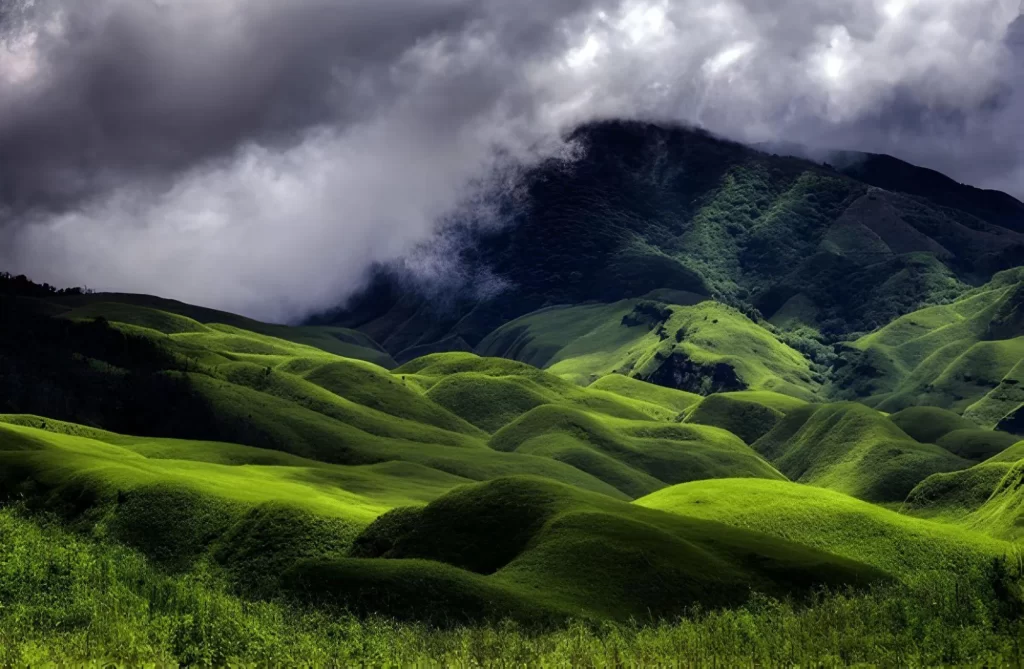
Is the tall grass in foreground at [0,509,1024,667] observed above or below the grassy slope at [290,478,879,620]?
above

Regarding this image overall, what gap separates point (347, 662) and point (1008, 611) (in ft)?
158

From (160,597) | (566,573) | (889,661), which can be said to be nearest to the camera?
(889,661)

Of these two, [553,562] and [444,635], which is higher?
[444,635]

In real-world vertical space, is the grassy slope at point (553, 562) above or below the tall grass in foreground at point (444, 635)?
below

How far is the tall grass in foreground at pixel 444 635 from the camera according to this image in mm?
67688

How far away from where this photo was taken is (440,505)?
170 metres

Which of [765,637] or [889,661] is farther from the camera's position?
[765,637]

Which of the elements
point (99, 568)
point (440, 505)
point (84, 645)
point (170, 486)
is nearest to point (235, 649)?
point (84, 645)

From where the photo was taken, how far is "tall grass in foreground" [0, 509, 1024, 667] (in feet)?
222

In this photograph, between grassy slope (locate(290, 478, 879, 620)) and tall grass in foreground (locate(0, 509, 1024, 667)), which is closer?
tall grass in foreground (locate(0, 509, 1024, 667))

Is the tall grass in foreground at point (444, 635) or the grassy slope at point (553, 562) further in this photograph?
the grassy slope at point (553, 562)

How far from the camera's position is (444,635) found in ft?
322

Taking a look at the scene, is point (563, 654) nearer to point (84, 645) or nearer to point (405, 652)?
point (405, 652)

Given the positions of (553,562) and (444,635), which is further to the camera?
(553,562)
